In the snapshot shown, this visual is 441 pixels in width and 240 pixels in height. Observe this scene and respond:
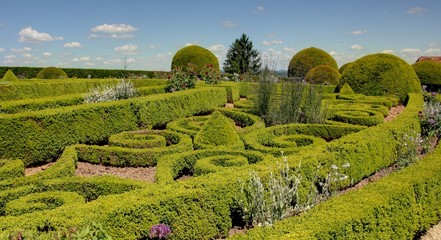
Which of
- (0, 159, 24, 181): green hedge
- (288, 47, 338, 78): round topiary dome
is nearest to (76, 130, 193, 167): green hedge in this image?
(0, 159, 24, 181): green hedge

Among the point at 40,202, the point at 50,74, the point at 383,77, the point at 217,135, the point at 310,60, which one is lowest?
the point at 40,202

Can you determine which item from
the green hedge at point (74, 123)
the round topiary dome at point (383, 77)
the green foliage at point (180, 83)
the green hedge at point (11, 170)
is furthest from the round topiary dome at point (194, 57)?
the green hedge at point (11, 170)

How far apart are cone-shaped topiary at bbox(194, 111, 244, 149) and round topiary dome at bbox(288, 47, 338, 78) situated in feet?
73.9

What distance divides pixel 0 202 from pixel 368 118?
9.21 meters

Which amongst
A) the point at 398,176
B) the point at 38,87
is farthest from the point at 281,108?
the point at 38,87

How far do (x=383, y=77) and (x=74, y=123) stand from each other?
1388 cm

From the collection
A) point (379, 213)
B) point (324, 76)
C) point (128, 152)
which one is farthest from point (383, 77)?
point (379, 213)

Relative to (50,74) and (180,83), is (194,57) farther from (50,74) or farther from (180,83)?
(180,83)

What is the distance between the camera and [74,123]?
27.8 feet

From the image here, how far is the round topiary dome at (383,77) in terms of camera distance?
17.4 metres

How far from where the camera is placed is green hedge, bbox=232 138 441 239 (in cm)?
354

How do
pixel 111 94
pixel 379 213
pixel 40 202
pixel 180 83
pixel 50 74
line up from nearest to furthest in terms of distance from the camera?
pixel 379 213 → pixel 40 202 → pixel 111 94 → pixel 180 83 → pixel 50 74

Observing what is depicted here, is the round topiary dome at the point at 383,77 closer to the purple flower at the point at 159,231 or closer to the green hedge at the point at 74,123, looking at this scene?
the green hedge at the point at 74,123

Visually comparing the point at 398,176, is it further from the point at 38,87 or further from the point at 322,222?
the point at 38,87
